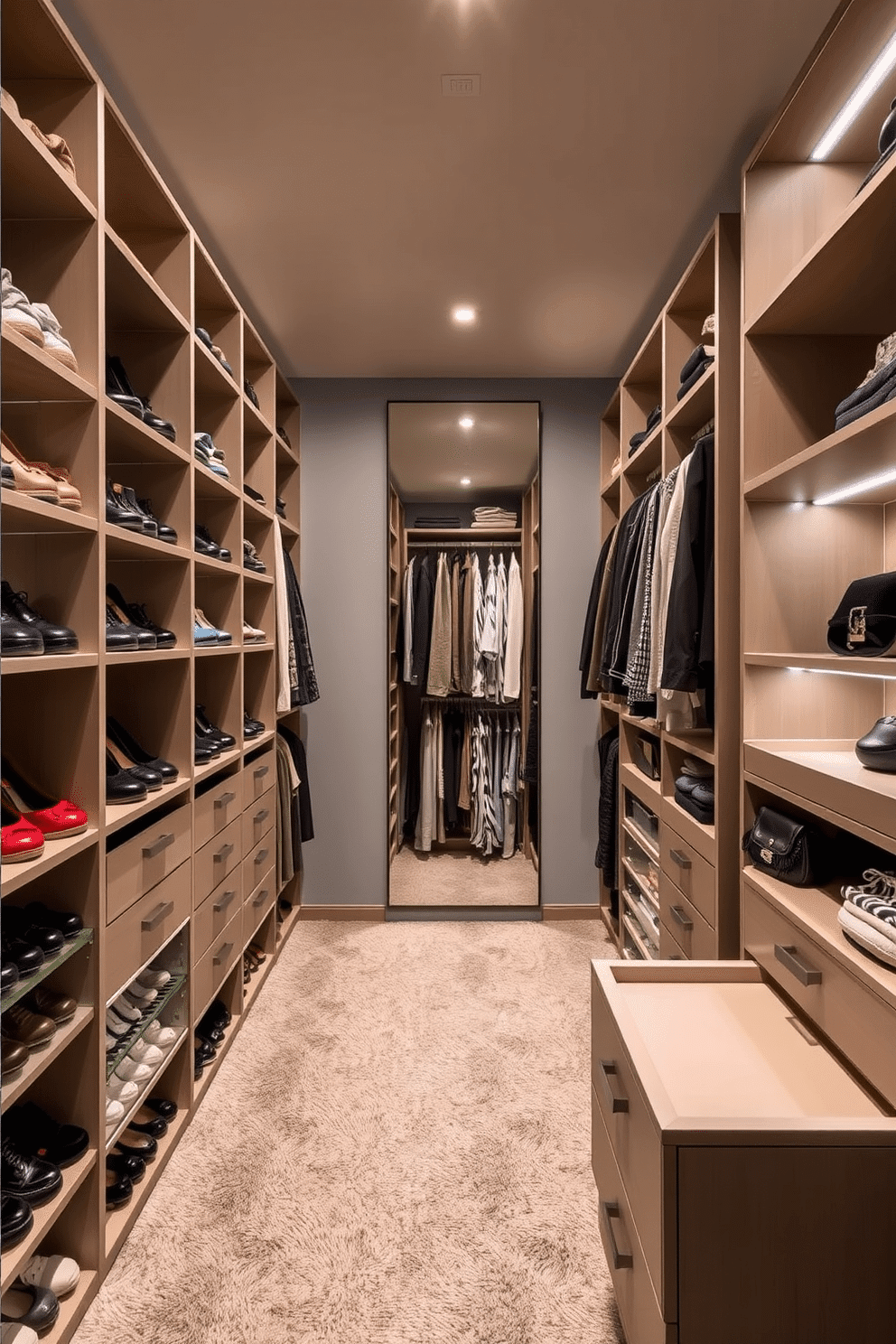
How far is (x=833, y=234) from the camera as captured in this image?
1293mm

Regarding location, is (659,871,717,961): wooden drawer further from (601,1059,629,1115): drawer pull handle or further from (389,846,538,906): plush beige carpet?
(389,846,538,906): plush beige carpet

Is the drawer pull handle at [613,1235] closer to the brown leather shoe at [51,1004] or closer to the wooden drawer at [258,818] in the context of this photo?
the brown leather shoe at [51,1004]

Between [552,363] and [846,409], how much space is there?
222 cm

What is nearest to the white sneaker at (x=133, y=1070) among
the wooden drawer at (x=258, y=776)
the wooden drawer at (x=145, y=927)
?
the wooden drawer at (x=145, y=927)

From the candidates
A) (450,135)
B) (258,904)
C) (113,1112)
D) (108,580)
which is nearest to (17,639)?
(108,580)

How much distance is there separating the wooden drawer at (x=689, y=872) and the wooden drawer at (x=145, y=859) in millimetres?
1374

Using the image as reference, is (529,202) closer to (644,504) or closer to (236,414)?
(644,504)

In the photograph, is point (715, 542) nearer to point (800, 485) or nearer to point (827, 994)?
point (800, 485)

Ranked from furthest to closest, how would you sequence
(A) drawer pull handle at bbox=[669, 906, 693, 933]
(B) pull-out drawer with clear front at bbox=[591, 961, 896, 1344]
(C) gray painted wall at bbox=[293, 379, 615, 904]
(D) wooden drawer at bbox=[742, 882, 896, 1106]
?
(C) gray painted wall at bbox=[293, 379, 615, 904]
(A) drawer pull handle at bbox=[669, 906, 693, 933]
(D) wooden drawer at bbox=[742, 882, 896, 1106]
(B) pull-out drawer with clear front at bbox=[591, 961, 896, 1344]

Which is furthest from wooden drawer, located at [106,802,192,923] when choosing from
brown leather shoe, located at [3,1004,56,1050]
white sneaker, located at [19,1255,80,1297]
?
white sneaker, located at [19,1255,80,1297]

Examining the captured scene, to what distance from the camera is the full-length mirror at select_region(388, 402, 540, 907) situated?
3.60m

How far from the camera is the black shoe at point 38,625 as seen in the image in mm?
1310

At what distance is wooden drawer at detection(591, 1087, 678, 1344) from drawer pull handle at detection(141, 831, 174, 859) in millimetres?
1104

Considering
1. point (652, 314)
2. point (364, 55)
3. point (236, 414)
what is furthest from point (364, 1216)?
point (652, 314)
